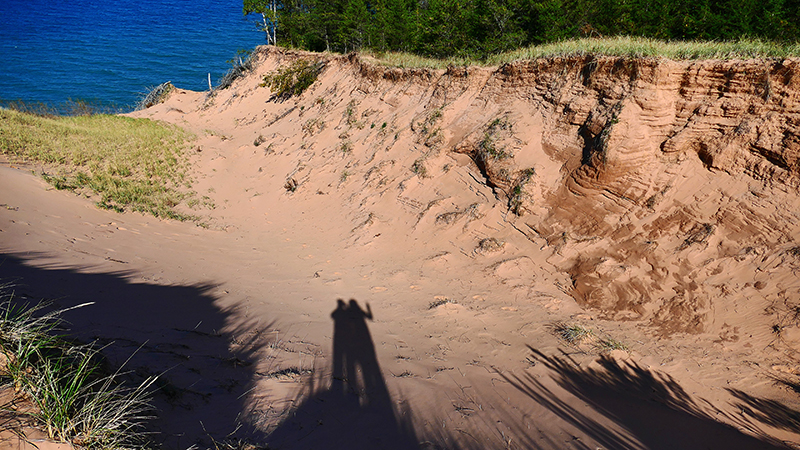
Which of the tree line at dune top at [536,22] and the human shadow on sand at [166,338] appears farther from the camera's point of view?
the tree line at dune top at [536,22]

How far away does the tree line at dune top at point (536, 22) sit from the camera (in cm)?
834

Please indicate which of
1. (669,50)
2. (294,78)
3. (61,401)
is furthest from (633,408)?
(294,78)

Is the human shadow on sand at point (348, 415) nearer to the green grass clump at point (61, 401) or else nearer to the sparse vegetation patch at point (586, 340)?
the green grass clump at point (61, 401)

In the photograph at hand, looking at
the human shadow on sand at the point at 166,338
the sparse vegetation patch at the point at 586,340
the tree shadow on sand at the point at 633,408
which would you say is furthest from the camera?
the sparse vegetation patch at the point at 586,340

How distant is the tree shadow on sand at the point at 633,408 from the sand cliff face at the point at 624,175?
4.40ft

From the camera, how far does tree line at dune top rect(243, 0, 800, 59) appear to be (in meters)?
8.34

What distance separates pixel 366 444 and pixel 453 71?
908 cm

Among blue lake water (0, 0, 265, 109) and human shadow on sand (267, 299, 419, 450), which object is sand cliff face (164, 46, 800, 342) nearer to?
human shadow on sand (267, 299, 419, 450)

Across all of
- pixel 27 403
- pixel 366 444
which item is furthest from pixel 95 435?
pixel 366 444

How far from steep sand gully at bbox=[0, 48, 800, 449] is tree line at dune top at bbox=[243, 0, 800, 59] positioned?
138 inches

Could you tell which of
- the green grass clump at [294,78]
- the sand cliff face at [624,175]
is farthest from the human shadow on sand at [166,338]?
the green grass clump at [294,78]

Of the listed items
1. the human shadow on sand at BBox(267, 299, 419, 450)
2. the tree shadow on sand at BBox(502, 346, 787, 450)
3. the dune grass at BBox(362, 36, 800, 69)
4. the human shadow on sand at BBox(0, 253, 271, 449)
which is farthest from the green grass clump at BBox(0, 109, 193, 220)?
the dune grass at BBox(362, 36, 800, 69)

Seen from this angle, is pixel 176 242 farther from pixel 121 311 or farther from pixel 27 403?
pixel 27 403

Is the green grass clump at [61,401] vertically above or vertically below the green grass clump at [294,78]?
below
